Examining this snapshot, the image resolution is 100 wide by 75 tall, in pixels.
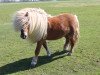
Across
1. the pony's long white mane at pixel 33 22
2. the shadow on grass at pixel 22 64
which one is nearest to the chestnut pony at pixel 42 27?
the pony's long white mane at pixel 33 22

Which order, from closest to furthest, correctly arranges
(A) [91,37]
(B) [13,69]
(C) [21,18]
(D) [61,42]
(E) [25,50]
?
(C) [21,18], (B) [13,69], (E) [25,50], (D) [61,42], (A) [91,37]

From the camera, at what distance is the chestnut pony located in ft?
26.8

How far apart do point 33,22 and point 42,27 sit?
0.37 m

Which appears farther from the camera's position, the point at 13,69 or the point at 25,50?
the point at 25,50

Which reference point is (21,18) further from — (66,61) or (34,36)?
(66,61)

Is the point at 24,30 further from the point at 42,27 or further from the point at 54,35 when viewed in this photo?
the point at 54,35

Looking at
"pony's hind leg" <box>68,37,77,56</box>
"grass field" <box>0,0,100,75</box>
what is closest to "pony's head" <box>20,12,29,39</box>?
"grass field" <box>0,0,100,75</box>

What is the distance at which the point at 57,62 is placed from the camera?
9.09 metres

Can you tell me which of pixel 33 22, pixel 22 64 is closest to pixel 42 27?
pixel 33 22

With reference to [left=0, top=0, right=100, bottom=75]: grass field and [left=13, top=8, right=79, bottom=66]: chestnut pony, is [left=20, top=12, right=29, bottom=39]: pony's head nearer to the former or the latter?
[left=13, top=8, right=79, bottom=66]: chestnut pony

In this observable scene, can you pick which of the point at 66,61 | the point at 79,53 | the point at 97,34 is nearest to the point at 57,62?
the point at 66,61

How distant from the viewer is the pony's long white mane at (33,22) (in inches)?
321

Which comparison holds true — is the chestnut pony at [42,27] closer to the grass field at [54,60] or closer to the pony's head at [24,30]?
the pony's head at [24,30]

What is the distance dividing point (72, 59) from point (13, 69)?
1797 millimetres
